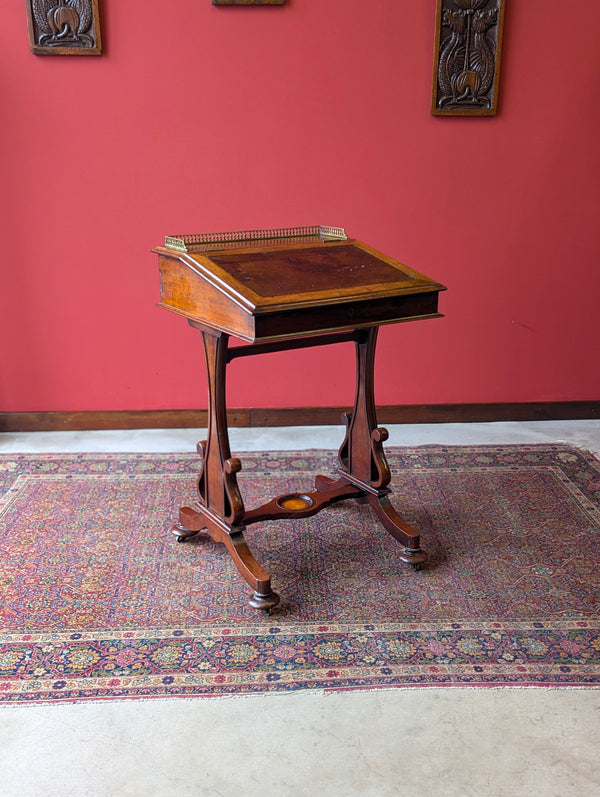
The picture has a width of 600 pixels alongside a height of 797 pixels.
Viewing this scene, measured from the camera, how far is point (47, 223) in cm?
460

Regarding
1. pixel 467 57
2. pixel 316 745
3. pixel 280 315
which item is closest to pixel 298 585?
pixel 316 745

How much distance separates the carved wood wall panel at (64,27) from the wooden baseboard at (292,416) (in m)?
1.95

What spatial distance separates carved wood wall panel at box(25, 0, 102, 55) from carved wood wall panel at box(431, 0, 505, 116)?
1780 millimetres

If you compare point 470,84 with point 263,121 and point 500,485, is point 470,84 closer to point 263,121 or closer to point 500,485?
point 263,121

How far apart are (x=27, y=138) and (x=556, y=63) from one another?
2.85m

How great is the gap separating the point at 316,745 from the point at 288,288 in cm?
145

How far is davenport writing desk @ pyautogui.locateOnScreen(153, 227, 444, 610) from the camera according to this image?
287cm

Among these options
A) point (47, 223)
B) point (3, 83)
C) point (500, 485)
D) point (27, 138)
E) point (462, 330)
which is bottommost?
point (500, 485)

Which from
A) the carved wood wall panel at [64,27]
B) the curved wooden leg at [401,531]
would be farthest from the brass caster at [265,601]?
the carved wood wall panel at [64,27]

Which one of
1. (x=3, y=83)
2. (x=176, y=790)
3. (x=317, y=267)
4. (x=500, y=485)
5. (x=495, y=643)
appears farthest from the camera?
(x=3, y=83)

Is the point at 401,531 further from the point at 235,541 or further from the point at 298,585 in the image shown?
the point at 235,541

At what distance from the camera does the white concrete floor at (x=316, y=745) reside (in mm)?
2262

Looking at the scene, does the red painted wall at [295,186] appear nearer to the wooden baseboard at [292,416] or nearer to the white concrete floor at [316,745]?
the wooden baseboard at [292,416]

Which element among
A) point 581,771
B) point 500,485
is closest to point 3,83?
point 500,485
